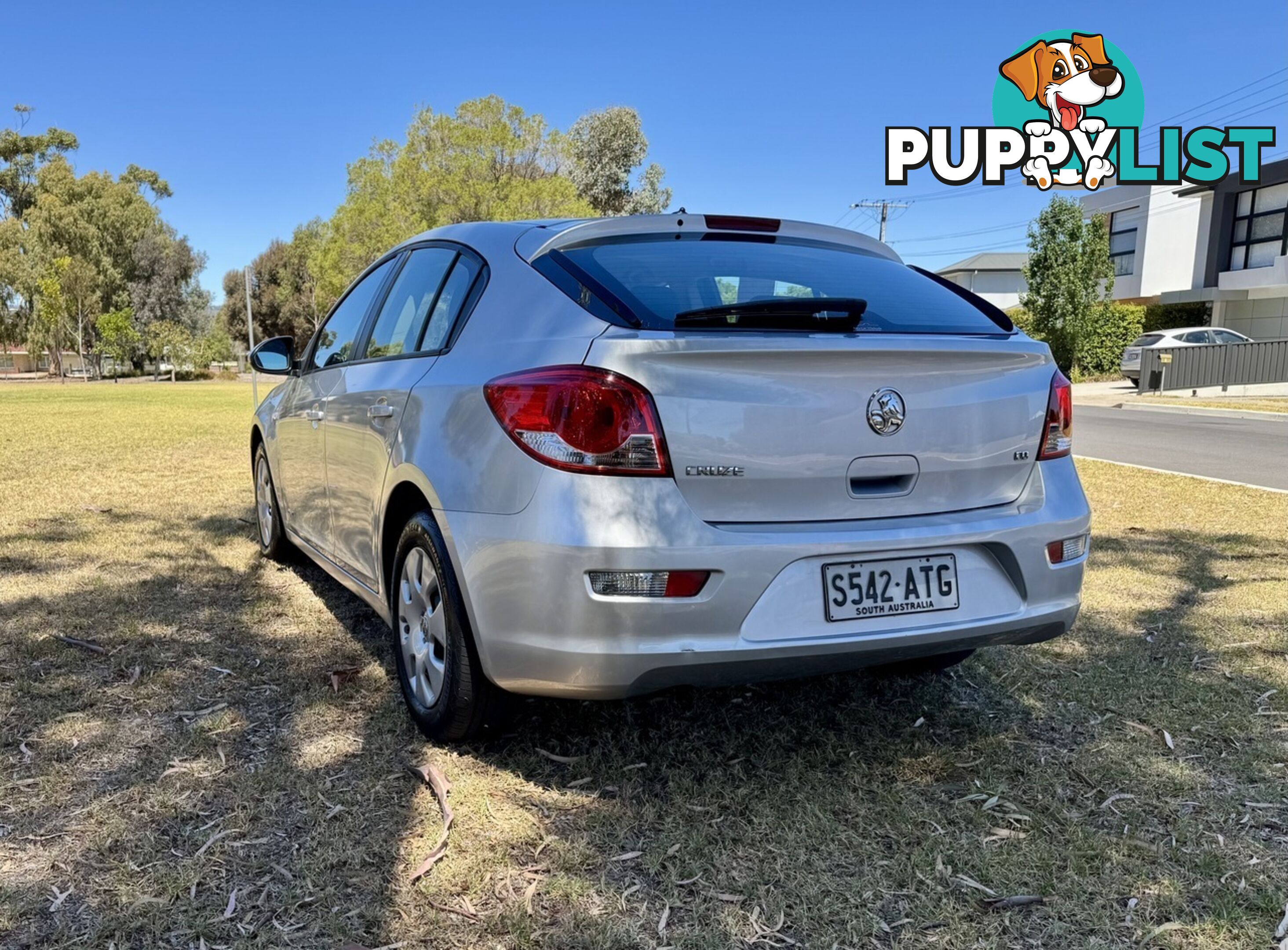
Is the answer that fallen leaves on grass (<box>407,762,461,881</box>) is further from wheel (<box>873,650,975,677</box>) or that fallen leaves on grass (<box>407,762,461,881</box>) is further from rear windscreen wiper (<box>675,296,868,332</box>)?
wheel (<box>873,650,975,677</box>)

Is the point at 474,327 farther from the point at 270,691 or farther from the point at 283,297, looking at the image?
the point at 283,297

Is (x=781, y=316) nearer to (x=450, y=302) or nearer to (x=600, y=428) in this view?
(x=600, y=428)

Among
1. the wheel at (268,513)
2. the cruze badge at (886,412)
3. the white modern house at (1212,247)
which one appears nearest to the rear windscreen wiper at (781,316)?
the cruze badge at (886,412)

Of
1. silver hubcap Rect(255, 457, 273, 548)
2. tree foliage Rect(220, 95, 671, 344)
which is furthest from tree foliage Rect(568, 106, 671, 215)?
silver hubcap Rect(255, 457, 273, 548)

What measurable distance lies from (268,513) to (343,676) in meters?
1.99

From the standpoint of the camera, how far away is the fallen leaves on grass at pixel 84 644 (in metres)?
3.88

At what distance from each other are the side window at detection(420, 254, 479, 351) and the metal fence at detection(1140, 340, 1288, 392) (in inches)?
1028

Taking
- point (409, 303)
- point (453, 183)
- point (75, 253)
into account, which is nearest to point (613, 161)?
point (453, 183)

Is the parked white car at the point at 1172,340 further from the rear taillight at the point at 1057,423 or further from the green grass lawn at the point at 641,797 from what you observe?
the rear taillight at the point at 1057,423

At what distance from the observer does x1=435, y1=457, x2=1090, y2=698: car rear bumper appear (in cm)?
240

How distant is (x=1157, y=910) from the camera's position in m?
2.27

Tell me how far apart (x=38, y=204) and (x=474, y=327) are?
199ft

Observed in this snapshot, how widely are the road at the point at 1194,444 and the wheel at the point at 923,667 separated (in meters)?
6.53

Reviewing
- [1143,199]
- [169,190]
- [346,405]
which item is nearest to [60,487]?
[346,405]
